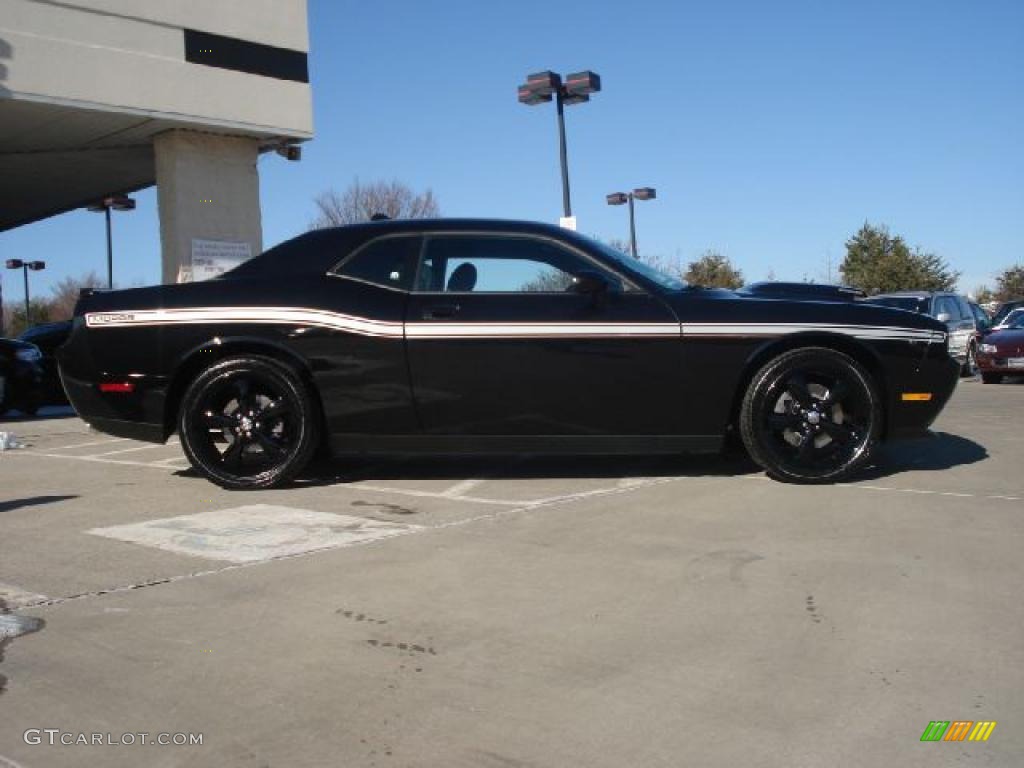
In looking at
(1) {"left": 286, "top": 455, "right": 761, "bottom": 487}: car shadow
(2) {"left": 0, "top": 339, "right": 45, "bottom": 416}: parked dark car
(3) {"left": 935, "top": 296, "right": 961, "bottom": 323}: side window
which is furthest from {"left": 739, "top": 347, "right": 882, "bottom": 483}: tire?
(3) {"left": 935, "top": 296, "right": 961, "bottom": 323}: side window

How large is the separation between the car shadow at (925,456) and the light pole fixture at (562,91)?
9996 millimetres

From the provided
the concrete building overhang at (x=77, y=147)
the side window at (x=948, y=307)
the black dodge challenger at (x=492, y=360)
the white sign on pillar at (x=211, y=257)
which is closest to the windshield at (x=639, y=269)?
the black dodge challenger at (x=492, y=360)

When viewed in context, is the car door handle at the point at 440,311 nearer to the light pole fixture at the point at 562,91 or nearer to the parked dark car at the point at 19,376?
the parked dark car at the point at 19,376

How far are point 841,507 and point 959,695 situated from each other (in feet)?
7.61

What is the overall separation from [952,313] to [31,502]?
54.7 ft

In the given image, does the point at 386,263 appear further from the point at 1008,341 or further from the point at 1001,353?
the point at 1008,341

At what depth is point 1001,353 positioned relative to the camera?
1464cm

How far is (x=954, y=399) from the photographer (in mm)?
11766

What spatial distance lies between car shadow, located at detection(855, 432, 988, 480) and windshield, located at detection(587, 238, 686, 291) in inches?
64.7

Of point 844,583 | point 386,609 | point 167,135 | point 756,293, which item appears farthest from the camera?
point 167,135

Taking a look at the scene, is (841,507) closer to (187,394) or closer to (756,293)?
(756,293)

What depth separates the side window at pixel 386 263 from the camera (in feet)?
18.4

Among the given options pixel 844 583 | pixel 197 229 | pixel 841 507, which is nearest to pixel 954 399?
pixel 841 507

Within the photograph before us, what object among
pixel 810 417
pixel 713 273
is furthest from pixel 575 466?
pixel 713 273
